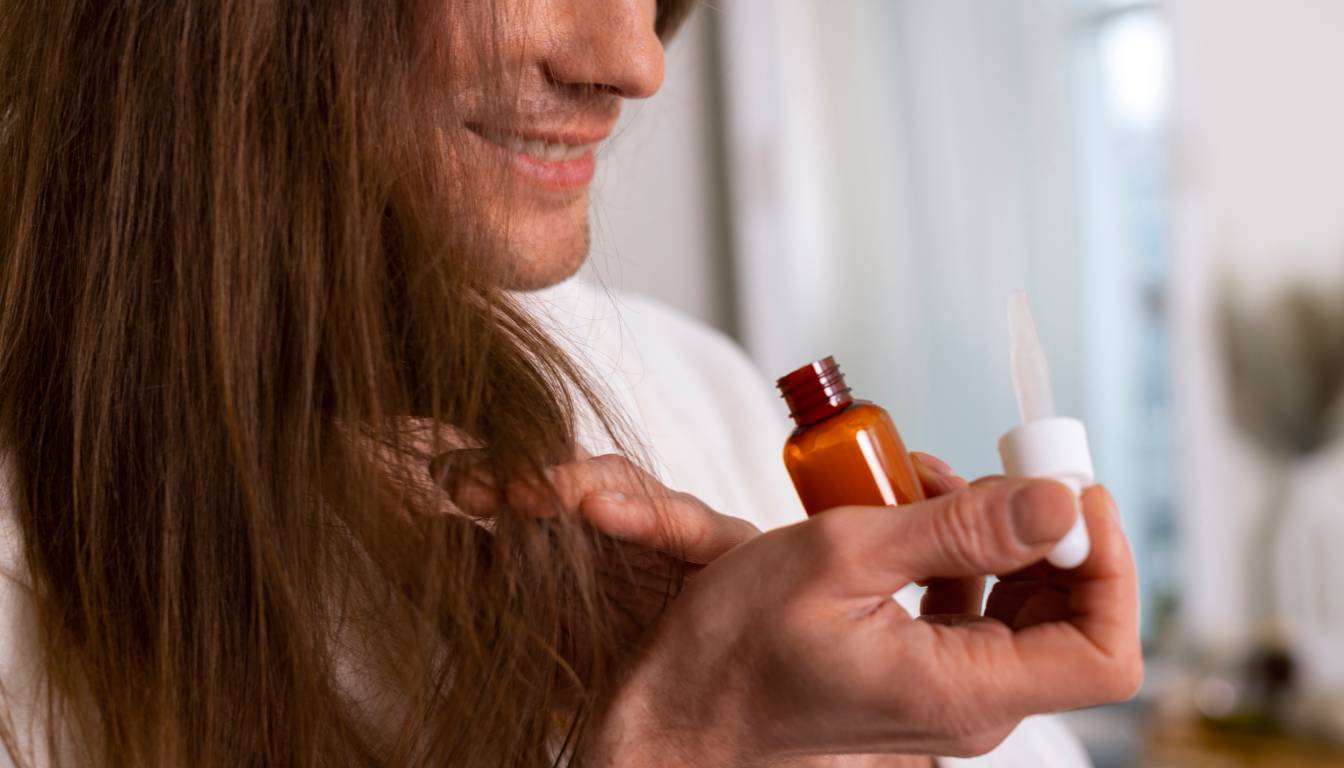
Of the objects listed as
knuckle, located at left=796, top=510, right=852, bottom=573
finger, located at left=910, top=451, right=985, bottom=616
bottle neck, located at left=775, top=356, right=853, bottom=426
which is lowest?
finger, located at left=910, top=451, right=985, bottom=616

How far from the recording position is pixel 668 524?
53cm

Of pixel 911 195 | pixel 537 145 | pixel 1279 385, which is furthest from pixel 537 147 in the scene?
pixel 1279 385

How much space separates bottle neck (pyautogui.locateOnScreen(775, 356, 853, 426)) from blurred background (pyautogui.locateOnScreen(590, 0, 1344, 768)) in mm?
1421

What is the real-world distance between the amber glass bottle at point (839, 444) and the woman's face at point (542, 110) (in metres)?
0.24

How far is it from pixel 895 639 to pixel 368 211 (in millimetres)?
328

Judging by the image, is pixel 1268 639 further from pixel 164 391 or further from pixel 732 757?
pixel 164 391

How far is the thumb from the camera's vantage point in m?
0.43

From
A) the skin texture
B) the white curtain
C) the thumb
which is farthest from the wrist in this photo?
the white curtain

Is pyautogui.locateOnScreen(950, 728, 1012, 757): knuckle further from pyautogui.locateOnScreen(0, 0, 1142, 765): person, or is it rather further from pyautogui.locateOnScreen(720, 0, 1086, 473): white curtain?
pyautogui.locateOnScreen(720, 0, 1086, 473): white curtain

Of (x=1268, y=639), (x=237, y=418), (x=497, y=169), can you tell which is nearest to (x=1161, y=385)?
(x=1268, y=639)

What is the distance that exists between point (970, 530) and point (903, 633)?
0.16ft

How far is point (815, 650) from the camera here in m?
0.45

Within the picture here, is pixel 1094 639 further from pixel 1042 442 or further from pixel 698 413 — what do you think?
pixel 698 413

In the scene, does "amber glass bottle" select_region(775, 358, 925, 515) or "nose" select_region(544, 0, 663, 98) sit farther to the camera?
"nose" select_region(544, 0, 663, 98)
